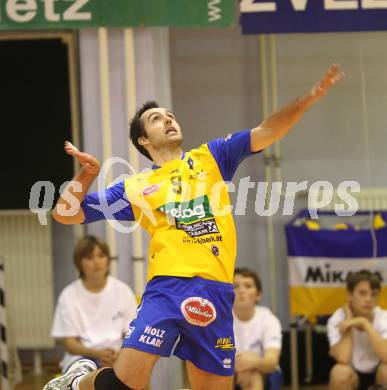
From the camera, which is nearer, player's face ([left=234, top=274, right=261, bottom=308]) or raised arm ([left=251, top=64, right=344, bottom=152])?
raised arm ([left=251, top=64, right=344, bottom=152])

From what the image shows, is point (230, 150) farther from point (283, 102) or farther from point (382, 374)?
point (283, 102)

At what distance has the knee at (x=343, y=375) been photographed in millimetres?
5445

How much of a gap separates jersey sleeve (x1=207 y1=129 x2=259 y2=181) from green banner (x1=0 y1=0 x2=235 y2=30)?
1592 millimetres

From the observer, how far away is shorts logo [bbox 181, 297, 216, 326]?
3.74 meters

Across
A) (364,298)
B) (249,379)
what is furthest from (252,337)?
(364,298)

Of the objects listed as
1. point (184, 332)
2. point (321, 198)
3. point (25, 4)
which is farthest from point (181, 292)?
point (321, 198)

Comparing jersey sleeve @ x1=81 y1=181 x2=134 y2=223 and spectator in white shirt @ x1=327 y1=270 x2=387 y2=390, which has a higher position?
jersey sleeve @ x1=81 y1=181 x2=134 y2=223

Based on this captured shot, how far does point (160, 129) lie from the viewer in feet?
13.4

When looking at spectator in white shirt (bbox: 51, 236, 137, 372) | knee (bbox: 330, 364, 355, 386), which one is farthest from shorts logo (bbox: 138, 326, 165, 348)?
knee (bbox: 330, 364, 355, 386)

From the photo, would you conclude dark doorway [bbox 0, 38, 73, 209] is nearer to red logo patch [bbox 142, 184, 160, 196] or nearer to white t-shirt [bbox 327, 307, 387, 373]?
white t-shirt [bbox 327, 307, 387, 373]

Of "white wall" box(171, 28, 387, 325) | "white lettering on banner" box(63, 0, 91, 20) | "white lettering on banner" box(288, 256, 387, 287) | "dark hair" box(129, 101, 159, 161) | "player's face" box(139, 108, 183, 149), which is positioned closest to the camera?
"player's face" box(139, 108, 183, 149)

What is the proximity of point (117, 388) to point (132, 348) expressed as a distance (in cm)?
17

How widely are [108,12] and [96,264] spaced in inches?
59.1

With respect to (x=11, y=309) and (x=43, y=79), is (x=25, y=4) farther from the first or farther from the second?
(x=11, y=309)
